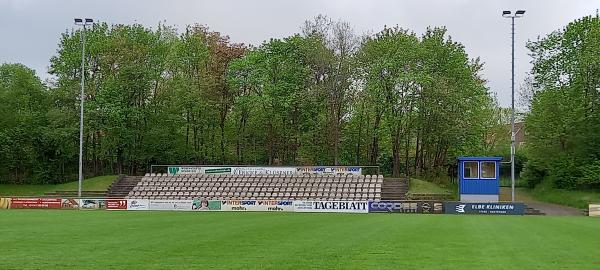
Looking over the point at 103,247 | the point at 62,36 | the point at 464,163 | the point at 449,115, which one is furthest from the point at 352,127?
the point at 103,247

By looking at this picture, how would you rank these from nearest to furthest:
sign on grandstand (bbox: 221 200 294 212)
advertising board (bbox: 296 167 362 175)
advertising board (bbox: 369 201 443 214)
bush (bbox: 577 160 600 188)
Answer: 1. advertising board (bbox: 369 201 443 214)
2. sign on grandstand (bbox: 221 200 294 212)
3. bush (bbox: 577 160 600 188)
4. advertising board (bbox: 296 167 362 175)

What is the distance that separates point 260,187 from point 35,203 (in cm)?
1969

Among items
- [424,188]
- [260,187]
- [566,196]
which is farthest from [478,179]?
[260,187]

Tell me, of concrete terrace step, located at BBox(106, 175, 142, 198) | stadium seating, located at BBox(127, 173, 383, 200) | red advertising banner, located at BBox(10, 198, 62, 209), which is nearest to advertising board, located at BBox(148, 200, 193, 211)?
stadium seating, located at BBox(127, 173, 383, 200)

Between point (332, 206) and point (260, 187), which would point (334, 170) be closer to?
point (260, 187)

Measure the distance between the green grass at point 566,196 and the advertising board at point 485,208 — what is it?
29.8 ft

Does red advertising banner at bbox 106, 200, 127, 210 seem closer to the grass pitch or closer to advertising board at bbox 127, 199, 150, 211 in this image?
advertising board at bbox 127, 199, 150, 211

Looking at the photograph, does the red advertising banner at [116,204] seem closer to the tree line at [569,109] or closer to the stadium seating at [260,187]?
the stadium seating at [260,187]

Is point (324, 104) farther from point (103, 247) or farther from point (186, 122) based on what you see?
point (103, 247)

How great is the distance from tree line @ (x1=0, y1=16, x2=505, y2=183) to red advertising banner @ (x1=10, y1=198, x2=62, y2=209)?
39.7 ft

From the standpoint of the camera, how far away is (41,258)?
1573 cm

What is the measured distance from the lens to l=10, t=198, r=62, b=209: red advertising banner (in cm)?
5162

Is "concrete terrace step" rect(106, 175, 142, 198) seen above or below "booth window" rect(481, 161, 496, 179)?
below

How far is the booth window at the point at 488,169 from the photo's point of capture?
52719 millimetres
